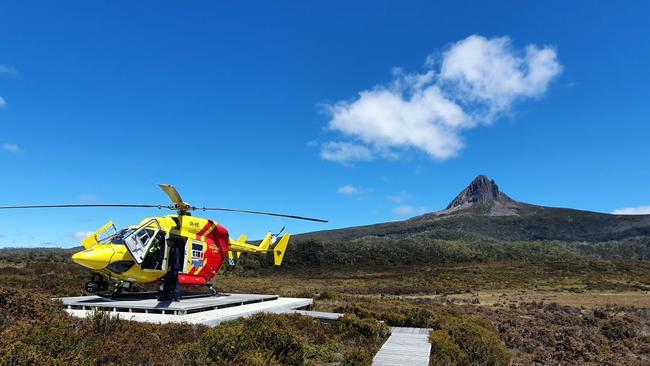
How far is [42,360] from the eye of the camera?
6023 mm

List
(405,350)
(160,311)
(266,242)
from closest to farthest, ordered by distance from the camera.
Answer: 1. (405,350)
2. (160,311)
3. (266,242)

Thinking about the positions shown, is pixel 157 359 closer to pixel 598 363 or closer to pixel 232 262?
pixel 232 262

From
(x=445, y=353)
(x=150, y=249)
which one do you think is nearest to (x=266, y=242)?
(x=150, y=249)

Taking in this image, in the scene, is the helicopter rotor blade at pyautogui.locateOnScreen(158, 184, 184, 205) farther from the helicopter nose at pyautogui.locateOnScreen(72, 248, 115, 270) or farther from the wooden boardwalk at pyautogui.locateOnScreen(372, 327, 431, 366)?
the wooden boardwalk at pyautogui.locateOnScreen(372, 327, 431, 366)

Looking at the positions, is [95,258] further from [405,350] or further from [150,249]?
[405,350]

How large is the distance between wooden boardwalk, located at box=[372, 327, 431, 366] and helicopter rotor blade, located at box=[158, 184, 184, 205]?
27.0 feet

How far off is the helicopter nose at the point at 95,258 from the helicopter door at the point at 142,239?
0.85 meters

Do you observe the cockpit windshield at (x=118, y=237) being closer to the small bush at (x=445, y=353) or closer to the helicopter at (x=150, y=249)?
the helicopter at (x=150, y=249)

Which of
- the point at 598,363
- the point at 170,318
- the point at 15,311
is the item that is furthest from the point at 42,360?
the point at 598,363

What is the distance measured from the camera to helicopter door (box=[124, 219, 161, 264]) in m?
14.7

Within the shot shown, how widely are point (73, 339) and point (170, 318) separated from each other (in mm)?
4885

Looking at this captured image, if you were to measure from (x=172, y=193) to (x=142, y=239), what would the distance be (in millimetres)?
1949

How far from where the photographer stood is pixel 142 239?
15.2m

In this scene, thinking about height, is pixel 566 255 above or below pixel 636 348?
above
